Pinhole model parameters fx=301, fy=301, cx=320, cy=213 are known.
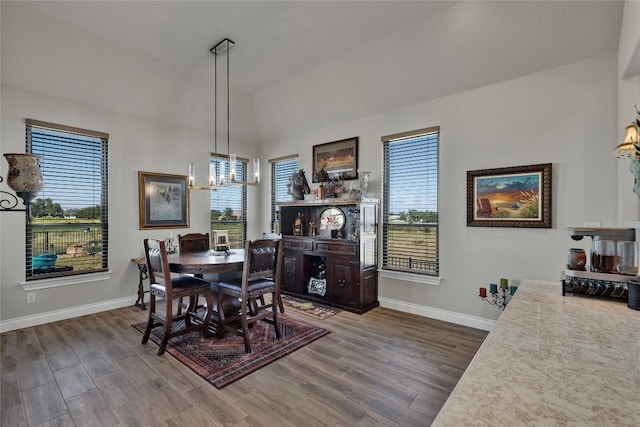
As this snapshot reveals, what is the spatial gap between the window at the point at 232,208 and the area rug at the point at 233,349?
229 centimetres

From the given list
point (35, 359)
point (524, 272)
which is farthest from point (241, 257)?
point (524, 272)

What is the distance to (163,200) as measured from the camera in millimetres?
4734

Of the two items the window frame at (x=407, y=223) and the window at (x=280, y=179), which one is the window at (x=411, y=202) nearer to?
the window frame at (x=407, y=223)

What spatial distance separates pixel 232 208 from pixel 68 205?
2430 mm

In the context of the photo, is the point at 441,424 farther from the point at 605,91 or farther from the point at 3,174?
the point at 3,174

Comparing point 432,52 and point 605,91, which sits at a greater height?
point 432,52

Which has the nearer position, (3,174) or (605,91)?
(605,91)

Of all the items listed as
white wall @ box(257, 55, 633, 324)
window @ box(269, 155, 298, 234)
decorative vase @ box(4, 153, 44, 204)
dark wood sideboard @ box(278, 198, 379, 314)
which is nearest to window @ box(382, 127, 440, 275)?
white wall @ box(257, 55, 633, 324)

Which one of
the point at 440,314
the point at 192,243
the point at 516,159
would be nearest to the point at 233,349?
the point at 192,243

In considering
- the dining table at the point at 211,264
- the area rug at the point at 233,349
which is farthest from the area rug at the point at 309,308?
the dining table at the point at 211,264

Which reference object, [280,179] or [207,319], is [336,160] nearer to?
[280,179]

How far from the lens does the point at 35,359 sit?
110 inches

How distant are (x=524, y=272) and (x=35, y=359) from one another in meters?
4.94

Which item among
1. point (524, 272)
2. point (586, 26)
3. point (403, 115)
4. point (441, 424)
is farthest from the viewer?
point (403, 115)
